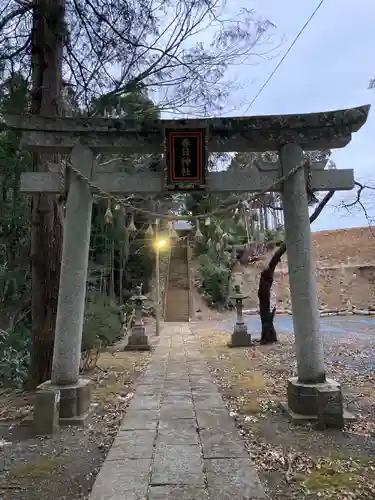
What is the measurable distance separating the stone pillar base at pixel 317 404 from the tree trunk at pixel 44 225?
10.8 ft

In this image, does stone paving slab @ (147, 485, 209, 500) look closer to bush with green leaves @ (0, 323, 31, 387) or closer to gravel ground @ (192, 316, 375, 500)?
gravel ground @ (192, 316, 375, 500)

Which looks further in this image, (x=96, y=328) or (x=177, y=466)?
(x=96, y=328)

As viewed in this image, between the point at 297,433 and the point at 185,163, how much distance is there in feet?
10.0

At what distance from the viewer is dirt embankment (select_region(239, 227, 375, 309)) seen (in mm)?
20906

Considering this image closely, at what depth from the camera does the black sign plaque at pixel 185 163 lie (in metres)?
4.49

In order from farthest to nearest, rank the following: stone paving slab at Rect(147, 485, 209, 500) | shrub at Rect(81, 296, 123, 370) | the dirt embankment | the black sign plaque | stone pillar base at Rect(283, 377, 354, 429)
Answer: the dirt embankment, shrub at Rect(81, 296, 123, 370), the black sign plaque, stone pillar base at Rect(283, 377, 354, 429), stone paving slab at Rect(147, 485, 209, 500)

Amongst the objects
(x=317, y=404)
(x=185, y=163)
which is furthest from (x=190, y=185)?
(x=317, y=404)

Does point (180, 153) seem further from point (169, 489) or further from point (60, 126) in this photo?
point (169, 489)

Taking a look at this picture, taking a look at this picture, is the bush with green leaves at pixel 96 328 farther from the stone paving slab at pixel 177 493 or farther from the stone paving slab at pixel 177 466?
the stone paving slab at pixel 177 493

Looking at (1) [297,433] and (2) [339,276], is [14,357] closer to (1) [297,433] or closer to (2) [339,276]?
(1) [297,433]

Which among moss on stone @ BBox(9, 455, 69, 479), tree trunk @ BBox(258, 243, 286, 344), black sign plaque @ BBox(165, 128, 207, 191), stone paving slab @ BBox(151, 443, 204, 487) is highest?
black sign plaque @ BBox(165, 128, 207, 191)

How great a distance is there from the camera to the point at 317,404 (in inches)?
155

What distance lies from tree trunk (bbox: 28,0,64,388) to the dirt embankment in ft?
56.3

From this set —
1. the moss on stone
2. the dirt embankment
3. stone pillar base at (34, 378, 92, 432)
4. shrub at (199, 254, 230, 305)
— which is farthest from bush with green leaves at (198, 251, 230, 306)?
the moss on stone
